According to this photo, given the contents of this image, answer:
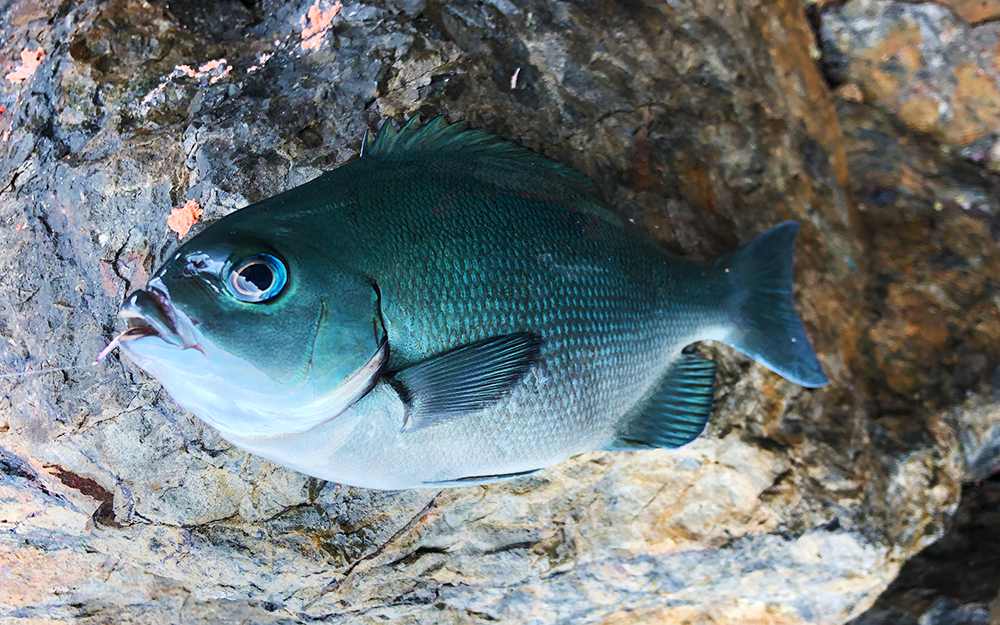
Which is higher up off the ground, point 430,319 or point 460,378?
point 430,319

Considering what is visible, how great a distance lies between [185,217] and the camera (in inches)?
67.2

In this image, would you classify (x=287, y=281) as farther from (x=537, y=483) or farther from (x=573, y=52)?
(x=573, y=52)

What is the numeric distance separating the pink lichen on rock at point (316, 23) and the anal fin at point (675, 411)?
143 centimetres

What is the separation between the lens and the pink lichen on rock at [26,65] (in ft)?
6.27

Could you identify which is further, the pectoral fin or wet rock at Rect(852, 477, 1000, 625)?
wet rock at Rect(852, 477, 1000, 625)

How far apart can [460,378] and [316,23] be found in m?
1.31

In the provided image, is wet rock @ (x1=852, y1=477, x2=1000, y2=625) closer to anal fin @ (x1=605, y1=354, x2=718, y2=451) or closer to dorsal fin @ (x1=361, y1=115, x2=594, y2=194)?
anal fin @ (x1=605, y1=354, x2=718, y2=451)

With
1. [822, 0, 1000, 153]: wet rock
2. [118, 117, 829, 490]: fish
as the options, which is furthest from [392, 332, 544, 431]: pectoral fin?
[822, 0, 1000, 153]: wet rock

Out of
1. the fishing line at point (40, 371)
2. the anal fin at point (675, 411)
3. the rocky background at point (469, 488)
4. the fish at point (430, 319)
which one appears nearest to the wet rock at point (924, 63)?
the rocky background at point (469, 488)

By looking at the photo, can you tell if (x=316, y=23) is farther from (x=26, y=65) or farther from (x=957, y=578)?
(x=957, y=578)

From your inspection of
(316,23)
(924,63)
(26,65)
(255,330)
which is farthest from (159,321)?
(924,63)

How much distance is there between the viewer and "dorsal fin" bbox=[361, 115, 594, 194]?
4.78 feet

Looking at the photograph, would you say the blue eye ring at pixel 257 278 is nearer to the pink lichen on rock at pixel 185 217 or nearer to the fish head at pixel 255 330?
the fish head at pixel 255 330

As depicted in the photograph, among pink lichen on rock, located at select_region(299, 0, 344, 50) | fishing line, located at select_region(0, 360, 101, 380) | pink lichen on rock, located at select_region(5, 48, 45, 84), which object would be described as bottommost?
fishing line, located at select_region(0, 360, 101, 380)
